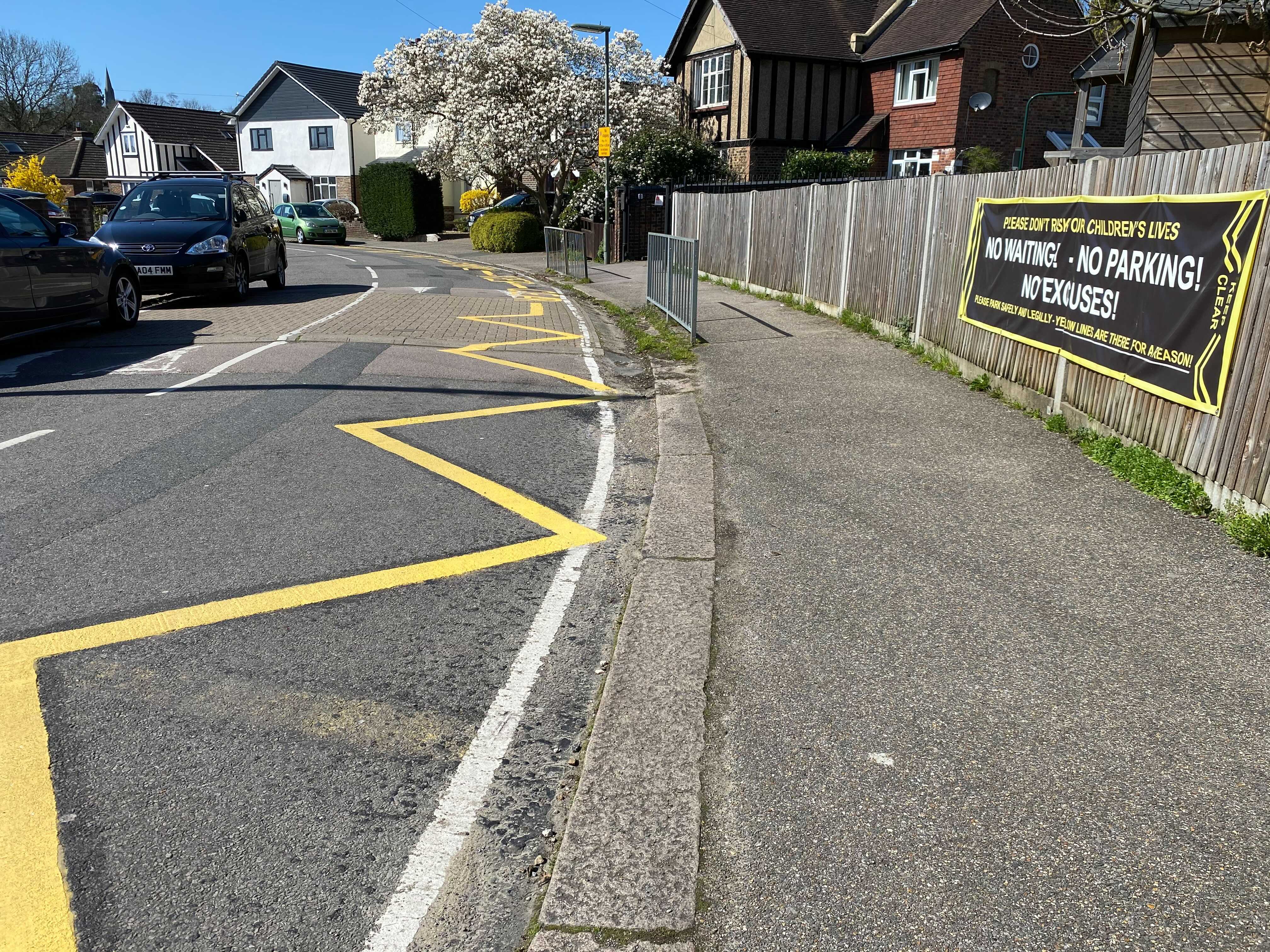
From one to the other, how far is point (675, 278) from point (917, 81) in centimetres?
2548

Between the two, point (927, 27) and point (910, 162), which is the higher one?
point (927, 27)

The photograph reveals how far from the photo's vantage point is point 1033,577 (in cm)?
448

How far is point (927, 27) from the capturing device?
33031 millimetres

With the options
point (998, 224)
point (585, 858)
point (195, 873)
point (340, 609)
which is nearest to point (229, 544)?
point (340, 609)

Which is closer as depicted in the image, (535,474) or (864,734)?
(864,734)

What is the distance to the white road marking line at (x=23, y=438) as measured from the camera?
6.58 metres

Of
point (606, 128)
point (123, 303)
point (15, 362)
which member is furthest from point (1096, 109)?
point (15, 362)

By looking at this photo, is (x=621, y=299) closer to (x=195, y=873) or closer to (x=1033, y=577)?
(x=1033, y=577)

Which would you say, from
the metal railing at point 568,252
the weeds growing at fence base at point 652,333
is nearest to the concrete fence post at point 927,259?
the weeds growing at fence base at point 652,333

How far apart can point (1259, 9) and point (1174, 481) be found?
385 inches

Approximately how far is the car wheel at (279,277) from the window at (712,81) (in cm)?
2232

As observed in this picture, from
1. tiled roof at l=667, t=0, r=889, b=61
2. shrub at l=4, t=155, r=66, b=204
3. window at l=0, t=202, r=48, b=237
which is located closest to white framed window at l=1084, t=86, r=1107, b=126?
tiled roof at l=667, t=0, r=889, b=61

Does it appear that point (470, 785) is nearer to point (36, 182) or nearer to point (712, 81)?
point (712, 81)

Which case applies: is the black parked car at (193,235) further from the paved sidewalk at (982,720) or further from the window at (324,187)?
the window at (324,187)
